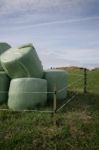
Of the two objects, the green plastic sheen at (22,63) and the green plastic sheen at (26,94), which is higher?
the green plastic sheen at (22,63)

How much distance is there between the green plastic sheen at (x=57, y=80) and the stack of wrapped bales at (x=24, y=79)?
1.2 inches

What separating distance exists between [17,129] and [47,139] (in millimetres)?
897

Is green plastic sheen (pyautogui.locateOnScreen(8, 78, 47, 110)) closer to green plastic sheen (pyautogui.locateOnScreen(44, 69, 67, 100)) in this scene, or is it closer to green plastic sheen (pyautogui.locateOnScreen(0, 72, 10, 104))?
green plastic sheen (pyautogui.locateOnScreen(0, 72, 10, 104))

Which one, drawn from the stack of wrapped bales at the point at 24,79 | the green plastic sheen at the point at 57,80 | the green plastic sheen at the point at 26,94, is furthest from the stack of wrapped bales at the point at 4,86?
the green plastic sheen at the point at 57,80

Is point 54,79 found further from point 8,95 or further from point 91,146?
point 91,146

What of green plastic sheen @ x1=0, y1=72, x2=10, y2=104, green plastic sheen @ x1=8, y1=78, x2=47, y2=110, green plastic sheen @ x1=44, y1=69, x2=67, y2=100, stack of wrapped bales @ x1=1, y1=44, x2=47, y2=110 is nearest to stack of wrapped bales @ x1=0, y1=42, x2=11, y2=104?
green plastic sheen @ x1=0, y1=72, x2=10, y2=104

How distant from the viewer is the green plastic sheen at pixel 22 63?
1001 centimetres

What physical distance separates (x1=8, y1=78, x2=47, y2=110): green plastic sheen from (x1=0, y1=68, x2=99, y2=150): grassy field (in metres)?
0.37

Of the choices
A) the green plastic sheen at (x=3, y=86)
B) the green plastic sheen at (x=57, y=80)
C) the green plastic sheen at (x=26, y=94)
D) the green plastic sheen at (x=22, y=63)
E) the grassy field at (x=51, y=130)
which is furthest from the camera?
the green plastic sheen at (x=57, y=80)

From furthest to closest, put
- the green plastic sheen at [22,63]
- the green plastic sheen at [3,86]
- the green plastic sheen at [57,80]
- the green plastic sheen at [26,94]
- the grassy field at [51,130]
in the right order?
the green plastic sheen at [57,80] < the green plastic sheen at [3,86] < the green plastic sheen at [22,63] < the green plastic sheen at [26,94] < the grassy field at [51,130]

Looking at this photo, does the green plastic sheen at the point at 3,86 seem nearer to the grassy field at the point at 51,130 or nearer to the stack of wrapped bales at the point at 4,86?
the stack of wrapped bales at the point at 4,86

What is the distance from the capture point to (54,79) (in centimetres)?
1091

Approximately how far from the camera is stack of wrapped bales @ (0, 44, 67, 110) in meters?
9.77

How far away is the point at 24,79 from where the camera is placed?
9.84 metres
